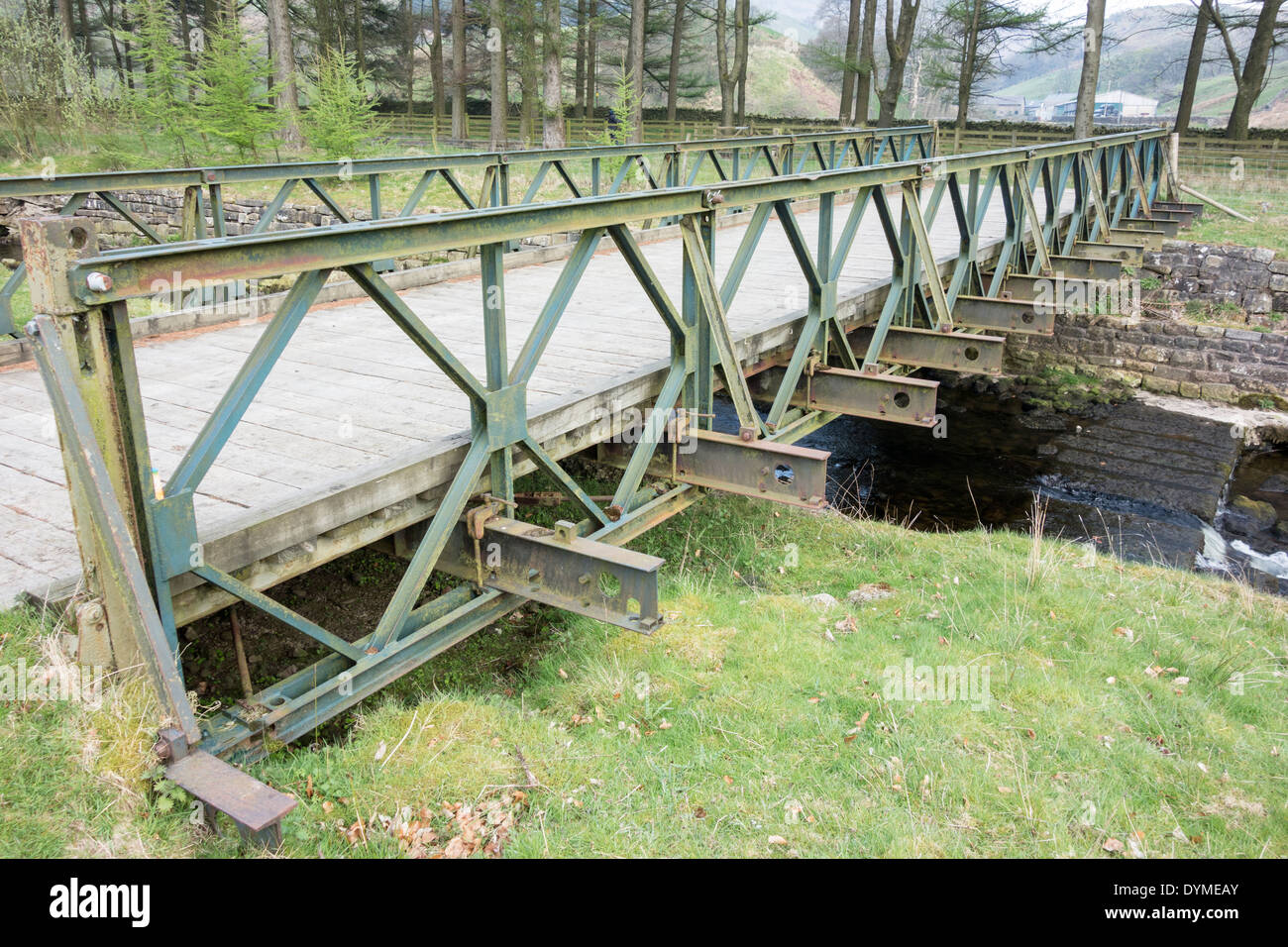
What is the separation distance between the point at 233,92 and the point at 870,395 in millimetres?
14531

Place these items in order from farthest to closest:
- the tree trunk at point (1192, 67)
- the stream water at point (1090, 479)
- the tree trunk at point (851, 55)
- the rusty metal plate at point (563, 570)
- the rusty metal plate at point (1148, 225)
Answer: the tree trunk at point (851, 55)
the tree trunk at point (1192, 67)
the rusty metal plate at point (1148, 225)
the stream water at point (1090, 479)
the rusty metal plate at point (563, 570)

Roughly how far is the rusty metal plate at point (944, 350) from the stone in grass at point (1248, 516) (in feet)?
15.3

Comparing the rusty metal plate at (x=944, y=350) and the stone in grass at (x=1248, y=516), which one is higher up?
the rusty metal plate at (x=944, y=350)

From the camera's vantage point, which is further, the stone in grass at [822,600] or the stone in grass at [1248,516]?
the stone in grass at [1248,516]

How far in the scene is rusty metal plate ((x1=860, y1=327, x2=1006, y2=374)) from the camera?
23.2 feet

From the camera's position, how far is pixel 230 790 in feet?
8.05

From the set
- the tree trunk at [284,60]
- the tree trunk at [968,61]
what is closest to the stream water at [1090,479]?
the tree trunk at [284,60]

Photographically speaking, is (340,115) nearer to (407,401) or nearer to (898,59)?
(407,401)

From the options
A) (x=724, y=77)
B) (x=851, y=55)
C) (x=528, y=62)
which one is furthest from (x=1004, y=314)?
Result: (x=851, y=55)

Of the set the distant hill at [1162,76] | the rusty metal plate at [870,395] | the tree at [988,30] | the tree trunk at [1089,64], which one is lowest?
the rusty metal plate at [870,395]

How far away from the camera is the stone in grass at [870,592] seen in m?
5.89

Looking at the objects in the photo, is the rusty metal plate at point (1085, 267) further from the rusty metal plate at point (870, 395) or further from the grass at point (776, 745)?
the grass at point (776, 745)
